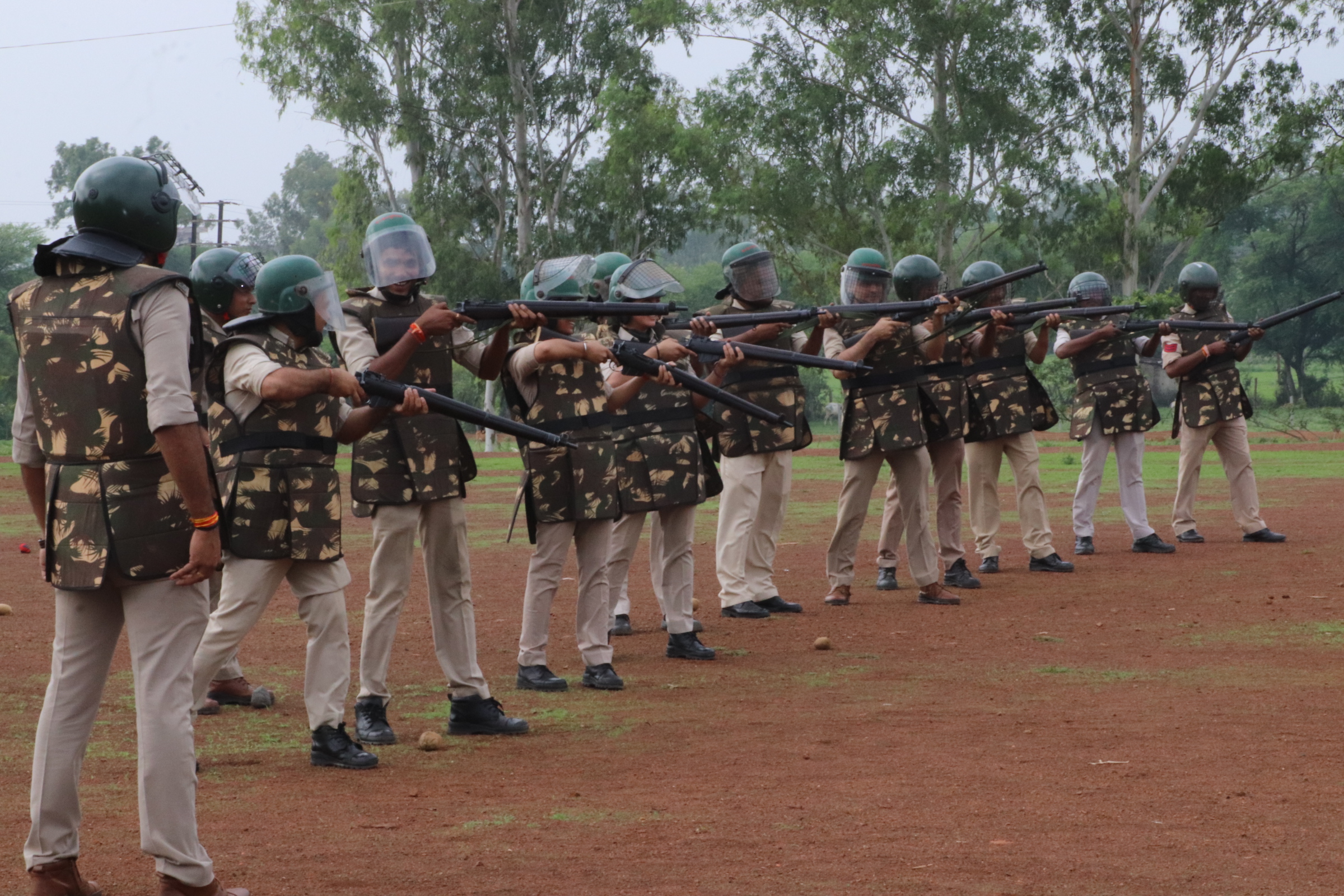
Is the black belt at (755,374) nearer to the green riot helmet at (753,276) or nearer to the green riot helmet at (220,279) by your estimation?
the green riot helmet at (753,276)

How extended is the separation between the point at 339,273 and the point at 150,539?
38473 mm

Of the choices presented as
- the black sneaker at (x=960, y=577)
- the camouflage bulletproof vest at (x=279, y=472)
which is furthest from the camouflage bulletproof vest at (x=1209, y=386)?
the camouflage bulletproof vest at (x=279, y=472)

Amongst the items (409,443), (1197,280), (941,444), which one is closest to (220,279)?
(409,443)

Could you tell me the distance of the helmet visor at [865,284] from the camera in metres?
10.6

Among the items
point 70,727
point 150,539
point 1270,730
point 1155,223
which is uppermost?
point 1155,223

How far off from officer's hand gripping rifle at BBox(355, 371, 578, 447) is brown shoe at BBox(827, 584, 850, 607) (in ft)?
14.3

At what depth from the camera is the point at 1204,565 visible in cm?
1245

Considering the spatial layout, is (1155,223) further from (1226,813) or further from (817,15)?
(1226,813)

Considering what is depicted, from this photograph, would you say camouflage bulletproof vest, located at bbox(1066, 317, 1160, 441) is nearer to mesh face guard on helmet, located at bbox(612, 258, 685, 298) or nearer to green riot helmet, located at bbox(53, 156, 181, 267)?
mesh face guard on helmet, located at bbox(612, 258, 685, 298)

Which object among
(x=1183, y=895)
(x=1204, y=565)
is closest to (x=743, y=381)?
(x=1204, y=565)

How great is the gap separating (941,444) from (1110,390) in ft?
8.86

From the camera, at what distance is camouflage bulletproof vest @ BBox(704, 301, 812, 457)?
1023 cm

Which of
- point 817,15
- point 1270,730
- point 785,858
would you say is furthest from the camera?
point 817,15

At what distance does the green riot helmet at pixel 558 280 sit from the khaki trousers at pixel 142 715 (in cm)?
343
